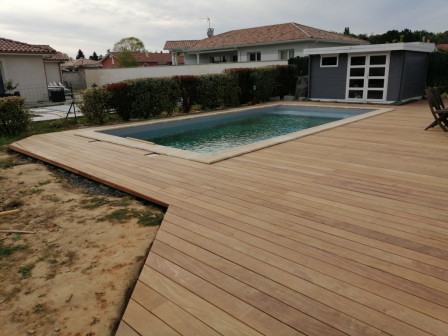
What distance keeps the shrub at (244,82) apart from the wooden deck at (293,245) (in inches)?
331

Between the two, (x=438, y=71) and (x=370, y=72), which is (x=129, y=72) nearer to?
(x=370, y=72)

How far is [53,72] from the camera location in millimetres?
23469

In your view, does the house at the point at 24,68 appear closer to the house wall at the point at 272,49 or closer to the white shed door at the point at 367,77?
the house wall at the point at 272,49

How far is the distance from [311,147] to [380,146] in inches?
49.5

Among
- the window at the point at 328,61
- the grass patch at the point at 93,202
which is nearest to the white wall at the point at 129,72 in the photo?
the window at the point at 328,61

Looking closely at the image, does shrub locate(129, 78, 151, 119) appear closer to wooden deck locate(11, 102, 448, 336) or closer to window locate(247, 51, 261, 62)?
wooden deck locate(11, 102, 448, 336)

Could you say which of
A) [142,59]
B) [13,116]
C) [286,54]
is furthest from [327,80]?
[142,59]

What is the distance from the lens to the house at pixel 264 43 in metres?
20.6

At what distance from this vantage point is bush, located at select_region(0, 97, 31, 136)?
8.25m

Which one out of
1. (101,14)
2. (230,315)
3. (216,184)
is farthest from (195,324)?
(101,14)

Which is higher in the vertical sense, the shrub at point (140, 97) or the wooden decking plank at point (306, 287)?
the shrub at point (140, 97)

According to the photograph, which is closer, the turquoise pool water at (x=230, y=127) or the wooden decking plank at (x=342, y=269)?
the wooden decking plank at (x=342, y=269)

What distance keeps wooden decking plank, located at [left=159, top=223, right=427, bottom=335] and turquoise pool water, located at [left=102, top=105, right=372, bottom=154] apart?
5131 mm

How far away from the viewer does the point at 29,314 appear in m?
2.08
